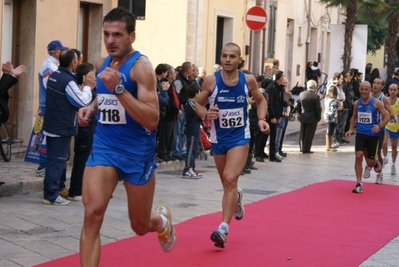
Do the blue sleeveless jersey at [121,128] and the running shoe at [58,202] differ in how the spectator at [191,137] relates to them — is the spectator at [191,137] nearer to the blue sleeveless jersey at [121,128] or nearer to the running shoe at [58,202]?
the running shoe at [58,202]

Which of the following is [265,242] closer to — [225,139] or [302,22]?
[225,139]

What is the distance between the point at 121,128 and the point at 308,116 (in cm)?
1583

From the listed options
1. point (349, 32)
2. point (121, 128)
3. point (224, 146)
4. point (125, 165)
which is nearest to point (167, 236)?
point (125, 165)

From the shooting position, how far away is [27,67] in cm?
1611

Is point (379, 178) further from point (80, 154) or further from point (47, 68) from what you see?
point (47, 68)

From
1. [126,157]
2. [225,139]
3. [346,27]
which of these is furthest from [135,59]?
[346,27]

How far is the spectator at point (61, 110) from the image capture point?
36.2 feet

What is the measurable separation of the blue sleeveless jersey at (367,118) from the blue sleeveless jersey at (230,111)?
5.39 meters

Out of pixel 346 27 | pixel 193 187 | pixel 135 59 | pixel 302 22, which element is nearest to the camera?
pixel 135 59

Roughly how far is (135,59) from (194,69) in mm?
11812

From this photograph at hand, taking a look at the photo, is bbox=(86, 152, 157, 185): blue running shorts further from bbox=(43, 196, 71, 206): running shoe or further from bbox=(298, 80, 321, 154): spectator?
bbox=(298, 80, 321, 154): spectator

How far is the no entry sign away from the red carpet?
7.57 meters

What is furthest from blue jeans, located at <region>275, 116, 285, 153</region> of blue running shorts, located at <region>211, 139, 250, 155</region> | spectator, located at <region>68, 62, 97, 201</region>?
blue running shorts, located at <region>211, 139, 250, 155</region>

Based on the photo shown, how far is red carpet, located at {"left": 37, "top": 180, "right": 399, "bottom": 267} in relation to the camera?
8.33m
